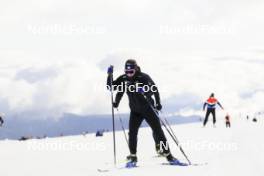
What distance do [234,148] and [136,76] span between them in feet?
12.3

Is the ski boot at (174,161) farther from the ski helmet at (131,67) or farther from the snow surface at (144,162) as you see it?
the ski helmet at (131,67)

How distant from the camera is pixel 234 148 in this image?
40.4 feet

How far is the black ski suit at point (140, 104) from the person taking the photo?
10117 mm

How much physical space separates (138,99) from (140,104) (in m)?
0.11

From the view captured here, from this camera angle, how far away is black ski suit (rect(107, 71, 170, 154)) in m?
10.1

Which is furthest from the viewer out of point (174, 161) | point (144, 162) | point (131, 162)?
point (144, 162)

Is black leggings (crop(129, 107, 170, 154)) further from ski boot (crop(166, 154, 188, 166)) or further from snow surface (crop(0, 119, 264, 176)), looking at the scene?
snow surface (crop(0, 119, 264, 176))

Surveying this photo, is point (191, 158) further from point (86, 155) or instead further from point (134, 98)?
point (86, 155)

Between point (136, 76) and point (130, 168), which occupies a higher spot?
point (136, 76)

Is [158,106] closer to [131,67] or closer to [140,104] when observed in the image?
[140,104]

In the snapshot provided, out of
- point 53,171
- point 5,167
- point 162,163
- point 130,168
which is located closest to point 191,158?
point 162,163

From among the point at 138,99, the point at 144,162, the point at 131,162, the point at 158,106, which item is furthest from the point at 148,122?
the point at 144,162

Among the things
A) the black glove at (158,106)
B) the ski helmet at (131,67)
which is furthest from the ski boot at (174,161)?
the ski helmet at (131,67)

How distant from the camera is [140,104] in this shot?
10.3m
